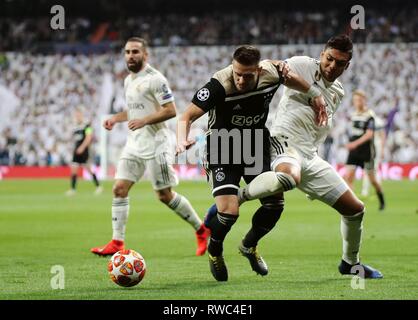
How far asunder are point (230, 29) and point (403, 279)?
1332 inches

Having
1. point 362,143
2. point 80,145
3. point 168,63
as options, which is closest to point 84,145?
point 80,145

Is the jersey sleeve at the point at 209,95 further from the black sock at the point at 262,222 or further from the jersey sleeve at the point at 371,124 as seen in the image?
the jersey sleeve at the point at 371,124

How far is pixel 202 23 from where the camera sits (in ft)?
136

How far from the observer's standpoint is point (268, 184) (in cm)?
752

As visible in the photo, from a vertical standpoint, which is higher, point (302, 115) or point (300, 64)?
point (300, 64)

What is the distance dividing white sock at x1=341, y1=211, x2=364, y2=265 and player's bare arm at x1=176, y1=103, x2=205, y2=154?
69.2 inches

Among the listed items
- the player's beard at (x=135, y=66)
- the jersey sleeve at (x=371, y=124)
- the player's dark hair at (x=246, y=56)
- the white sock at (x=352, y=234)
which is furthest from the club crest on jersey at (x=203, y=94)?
the jersey sleeve at (x=371, y=124)

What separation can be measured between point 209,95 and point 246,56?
0.47m

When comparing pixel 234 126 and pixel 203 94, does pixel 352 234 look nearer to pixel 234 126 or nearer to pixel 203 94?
pixel 234 126

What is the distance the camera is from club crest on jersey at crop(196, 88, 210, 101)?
24.5 ft

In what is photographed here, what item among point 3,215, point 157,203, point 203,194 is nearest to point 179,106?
point 203,194

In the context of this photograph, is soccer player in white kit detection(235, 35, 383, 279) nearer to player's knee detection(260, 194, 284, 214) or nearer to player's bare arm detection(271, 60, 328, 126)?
player's bare arm detection(271, 60, 328, 126)

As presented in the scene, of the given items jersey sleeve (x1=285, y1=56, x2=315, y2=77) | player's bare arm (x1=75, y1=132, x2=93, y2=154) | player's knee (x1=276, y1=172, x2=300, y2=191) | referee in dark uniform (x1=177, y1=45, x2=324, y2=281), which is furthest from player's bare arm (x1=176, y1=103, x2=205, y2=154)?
player's bare arm (x1=75, y1=132, x2=93, y2=154)

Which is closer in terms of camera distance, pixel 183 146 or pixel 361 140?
pixel 183 146
